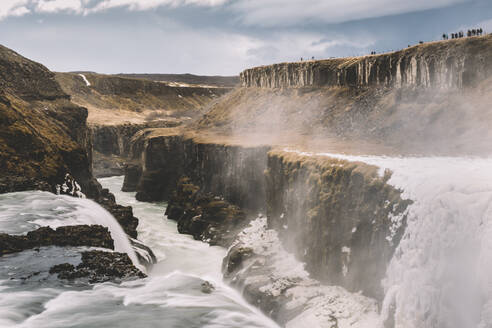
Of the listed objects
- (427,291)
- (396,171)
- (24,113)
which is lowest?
(427,291)

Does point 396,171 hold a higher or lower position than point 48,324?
higher

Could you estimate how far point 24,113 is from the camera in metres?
22.8

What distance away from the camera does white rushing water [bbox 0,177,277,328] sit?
1030 centimetres

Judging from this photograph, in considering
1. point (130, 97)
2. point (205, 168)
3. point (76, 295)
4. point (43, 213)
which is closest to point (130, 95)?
point (130, 97)

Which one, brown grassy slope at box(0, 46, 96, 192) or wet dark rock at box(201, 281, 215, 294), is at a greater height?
brown grassy slope at box(0, 46, 96, 192)

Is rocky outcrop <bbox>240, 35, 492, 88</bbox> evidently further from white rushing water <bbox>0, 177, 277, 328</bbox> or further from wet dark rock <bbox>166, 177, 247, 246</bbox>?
white rushing water <bbox>0, 177, 277, 328</bbox>

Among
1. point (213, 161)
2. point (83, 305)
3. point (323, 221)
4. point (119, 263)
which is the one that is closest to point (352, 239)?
point (323, 221)

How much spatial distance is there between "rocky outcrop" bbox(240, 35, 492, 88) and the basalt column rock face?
14867mm

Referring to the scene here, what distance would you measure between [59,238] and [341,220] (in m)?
9.81

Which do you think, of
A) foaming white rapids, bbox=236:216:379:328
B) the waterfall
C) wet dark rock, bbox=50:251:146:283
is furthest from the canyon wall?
wet dark rock, bbox=50:251:146:283

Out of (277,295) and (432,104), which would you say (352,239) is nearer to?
(277,295)

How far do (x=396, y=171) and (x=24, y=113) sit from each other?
65.2 ft

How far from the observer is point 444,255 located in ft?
32.2

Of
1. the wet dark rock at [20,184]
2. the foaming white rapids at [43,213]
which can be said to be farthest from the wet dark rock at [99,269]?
the wet dark rock at [20,184]
